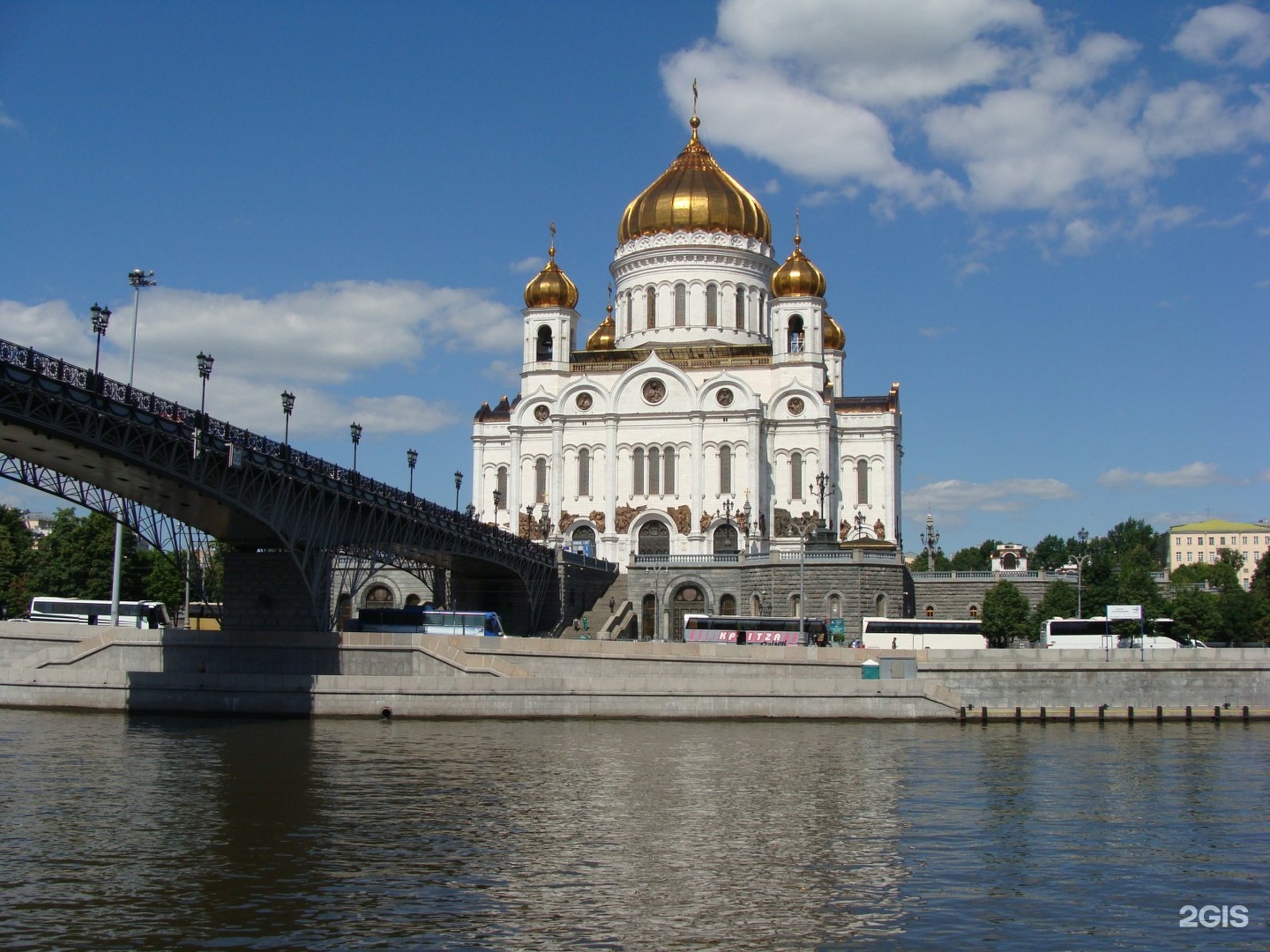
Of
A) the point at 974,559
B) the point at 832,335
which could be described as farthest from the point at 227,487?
the point at 974,559

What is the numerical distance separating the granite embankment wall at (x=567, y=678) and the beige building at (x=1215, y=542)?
11227 centimetres

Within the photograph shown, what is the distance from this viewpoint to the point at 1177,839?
22875 mm

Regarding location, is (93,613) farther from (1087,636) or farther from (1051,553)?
(1051,553)

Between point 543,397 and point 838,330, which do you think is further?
point 838,330

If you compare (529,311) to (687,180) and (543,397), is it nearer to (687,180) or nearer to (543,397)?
(543,397)

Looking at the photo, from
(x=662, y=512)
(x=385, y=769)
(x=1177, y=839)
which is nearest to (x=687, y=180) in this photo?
(x=662, y=512)

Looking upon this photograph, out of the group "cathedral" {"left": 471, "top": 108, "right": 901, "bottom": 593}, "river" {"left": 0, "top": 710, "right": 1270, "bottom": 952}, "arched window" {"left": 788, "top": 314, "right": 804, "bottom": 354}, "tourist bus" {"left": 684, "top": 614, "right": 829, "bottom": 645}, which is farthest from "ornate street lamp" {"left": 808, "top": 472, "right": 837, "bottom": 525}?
"river" {"left": 0, "top": 710, "right": 1270, "bottom": 952}

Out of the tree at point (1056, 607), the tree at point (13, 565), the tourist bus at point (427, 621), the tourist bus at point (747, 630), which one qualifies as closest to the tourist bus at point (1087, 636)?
the tourist bus at point (747, 630)

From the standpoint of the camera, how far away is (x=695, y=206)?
75.9 meters

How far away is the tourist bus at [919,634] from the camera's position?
158 ft

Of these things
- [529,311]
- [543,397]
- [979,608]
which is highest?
[529,311]

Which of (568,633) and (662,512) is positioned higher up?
(662,512)

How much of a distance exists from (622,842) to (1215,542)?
14183 cm

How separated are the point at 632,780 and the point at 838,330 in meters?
55.3
